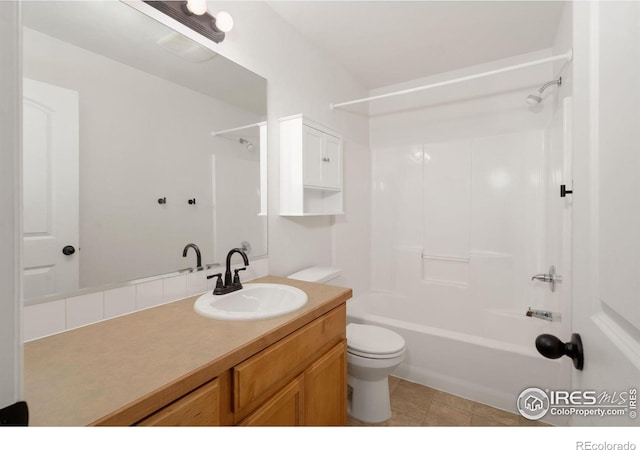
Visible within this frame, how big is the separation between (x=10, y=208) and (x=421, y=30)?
2.48 metres

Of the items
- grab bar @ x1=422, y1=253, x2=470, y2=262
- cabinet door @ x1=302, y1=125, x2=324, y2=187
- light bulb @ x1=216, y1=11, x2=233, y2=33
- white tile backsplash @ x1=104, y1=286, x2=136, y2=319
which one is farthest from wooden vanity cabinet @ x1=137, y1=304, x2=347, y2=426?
grab bar @ x1=422, y1=253, x2=470, y2=262

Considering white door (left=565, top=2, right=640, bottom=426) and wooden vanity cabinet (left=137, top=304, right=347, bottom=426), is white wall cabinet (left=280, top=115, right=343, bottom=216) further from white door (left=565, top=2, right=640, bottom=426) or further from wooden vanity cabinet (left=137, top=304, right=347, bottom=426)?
white door (left=565, top=2, right=640, bottom=426)

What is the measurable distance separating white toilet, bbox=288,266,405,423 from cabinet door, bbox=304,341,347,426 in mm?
320

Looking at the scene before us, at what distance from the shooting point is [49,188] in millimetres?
975

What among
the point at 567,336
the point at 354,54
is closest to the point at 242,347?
the point at 567,336

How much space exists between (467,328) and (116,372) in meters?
2.74

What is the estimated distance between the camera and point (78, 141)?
1045 millimetres

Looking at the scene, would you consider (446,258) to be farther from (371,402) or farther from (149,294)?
(149,294)

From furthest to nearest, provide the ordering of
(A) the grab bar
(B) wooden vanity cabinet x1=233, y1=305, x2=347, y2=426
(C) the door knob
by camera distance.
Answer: (A) the grab bar → (B) wooden vanity cabinet x1=233, y1=305, x2=347, y2=426 → (C) the door knob

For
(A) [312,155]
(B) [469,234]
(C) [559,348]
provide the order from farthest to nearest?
1. (B) [469,234]
2. (A) [312,155]
3. (C) [559,348]

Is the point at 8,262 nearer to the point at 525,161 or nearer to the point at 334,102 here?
the point at 334,102

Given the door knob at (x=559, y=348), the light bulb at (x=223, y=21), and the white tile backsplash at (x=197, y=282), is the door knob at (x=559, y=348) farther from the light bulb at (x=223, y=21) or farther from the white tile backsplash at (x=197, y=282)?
the light bulb at (x=223, y=21)

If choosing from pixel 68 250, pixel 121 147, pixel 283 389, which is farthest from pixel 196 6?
pixel 283 389

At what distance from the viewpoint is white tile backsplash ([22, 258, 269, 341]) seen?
96 cm
